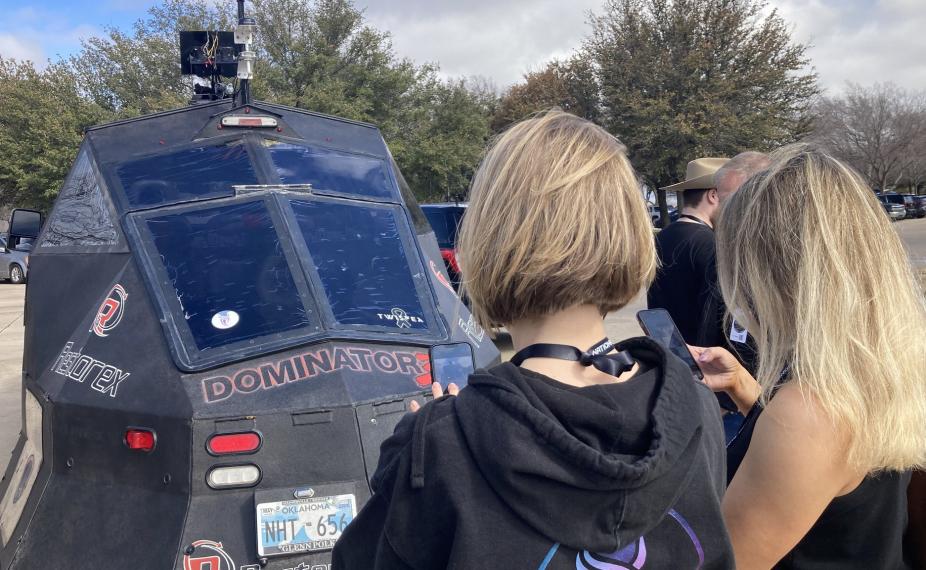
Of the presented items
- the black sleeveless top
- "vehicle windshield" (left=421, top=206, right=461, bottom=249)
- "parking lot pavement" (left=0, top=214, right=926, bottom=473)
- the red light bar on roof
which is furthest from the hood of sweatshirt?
"vehicle windshield" (left=421, top=206, right=461, bottom=249)

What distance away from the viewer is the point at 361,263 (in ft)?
13.1

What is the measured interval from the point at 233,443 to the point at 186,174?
72.1 inches


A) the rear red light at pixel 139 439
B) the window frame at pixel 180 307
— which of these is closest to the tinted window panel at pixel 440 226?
the window frame at pixel 180 307

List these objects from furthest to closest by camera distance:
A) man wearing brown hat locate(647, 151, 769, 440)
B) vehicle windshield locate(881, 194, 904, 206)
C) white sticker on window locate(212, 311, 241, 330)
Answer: vehicle windshield locate(881, 194, 904, 206) → man wearing brown hat locate(647, 151, 769, 440) → white sticker on window locate(212, 311, 241, 330)

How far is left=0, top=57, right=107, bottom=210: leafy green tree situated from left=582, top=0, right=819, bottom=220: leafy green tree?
19.4 metres

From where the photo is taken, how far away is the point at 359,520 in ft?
4.40

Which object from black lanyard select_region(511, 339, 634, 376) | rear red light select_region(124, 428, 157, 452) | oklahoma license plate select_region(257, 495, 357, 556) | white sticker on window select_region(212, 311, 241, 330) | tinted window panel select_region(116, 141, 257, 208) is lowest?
oklahoma license plate select_region(257, 495, 357, 556)

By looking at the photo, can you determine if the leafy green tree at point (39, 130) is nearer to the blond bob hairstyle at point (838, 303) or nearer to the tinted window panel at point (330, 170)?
the tinted window panel at point (330, 170)

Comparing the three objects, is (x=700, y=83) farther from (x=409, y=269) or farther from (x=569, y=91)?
(x=409, y=269)

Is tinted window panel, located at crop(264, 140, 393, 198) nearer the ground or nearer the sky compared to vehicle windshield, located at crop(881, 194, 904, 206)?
nearer the sky

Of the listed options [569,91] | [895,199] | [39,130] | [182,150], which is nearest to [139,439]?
[182,150]

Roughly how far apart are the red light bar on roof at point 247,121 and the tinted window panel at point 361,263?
734 millimetres

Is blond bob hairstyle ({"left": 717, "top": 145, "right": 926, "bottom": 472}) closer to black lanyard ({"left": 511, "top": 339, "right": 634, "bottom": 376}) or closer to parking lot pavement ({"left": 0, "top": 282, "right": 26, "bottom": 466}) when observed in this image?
black lanyard ({"left": 511, "top": 339, "right": 634, "bottom": 376})

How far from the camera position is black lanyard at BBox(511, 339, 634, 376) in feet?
4.47
